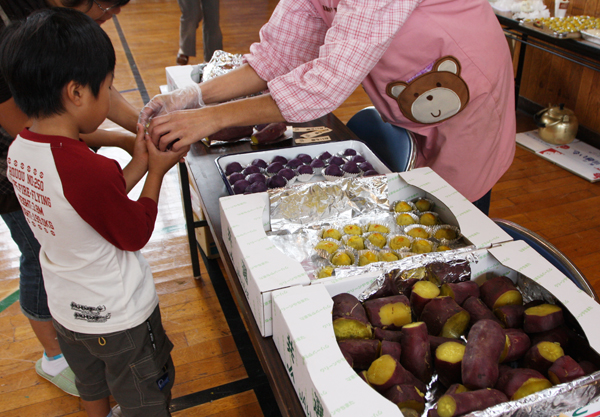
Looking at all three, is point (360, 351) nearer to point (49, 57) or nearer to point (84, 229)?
point (84, 229)

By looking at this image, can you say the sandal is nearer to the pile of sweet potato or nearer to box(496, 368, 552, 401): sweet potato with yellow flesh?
the pile of sweet potato

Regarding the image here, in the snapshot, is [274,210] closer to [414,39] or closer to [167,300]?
[414,39]

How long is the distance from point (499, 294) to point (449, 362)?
201mm

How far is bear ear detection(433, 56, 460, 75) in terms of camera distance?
1.28 metres

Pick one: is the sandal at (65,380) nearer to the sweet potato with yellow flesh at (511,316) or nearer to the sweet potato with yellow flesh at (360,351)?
the sweet potato with yellow flesh at (360,351)

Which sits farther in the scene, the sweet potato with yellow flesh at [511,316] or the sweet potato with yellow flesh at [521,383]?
the sweet potato with yellow flesh at [511,316]

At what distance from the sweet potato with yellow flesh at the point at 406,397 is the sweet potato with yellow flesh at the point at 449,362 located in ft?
0.24

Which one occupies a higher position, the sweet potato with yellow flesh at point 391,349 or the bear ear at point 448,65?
the bear ear at point 448,65

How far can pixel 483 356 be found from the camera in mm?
754

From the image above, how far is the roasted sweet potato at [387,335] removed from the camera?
32.4 inches

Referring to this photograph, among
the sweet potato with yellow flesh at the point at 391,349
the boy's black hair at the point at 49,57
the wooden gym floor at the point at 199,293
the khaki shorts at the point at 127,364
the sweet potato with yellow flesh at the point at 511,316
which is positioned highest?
the boy's black hair at the point at 49,57

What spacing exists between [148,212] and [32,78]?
0.35 m

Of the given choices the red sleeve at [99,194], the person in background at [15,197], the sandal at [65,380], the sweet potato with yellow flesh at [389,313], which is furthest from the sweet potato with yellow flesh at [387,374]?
the sandal at [65,380]

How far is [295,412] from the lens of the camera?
779 millimetres
